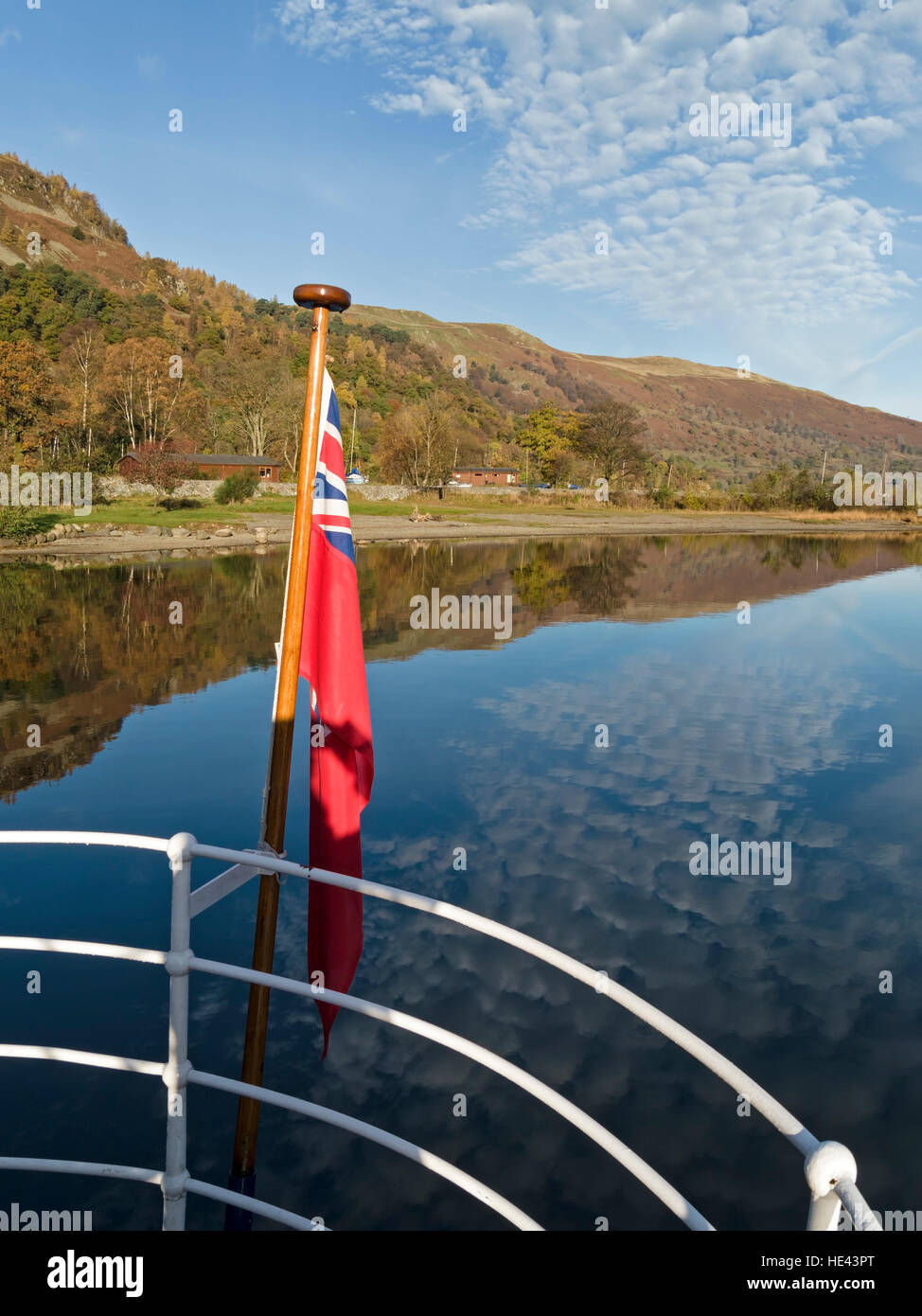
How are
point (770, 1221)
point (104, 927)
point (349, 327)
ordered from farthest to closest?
point (349, 327) → point (104, 927) → point (770, 1221)

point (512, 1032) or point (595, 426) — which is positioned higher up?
point (595, 426)

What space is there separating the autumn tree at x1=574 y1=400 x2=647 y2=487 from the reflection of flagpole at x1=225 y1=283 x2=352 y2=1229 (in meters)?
91.6

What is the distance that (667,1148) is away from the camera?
4.49 m

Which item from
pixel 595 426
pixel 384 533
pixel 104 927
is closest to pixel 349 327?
pixel 595 426

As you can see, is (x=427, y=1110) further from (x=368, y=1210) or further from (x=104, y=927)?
(x=104, y=927)

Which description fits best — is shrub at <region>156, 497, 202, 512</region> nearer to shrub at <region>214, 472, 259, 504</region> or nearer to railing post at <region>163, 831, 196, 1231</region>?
shrub at <region>214, 472, 259, 504</region>

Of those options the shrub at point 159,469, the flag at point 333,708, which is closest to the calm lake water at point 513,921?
the flag at point 333,708

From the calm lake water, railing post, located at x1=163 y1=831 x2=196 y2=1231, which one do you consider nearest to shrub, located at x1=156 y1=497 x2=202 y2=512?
the calm lake water

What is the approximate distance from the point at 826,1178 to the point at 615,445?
312 ft

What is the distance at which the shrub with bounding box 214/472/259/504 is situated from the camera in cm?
5591

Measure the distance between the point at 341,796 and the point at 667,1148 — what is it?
101 inches

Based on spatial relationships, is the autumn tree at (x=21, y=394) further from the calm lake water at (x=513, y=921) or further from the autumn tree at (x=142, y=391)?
the calm lake water at (x=513, y=921)

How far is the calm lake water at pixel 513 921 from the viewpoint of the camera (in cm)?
441

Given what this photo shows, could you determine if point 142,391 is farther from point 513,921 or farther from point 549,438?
point 513,921
